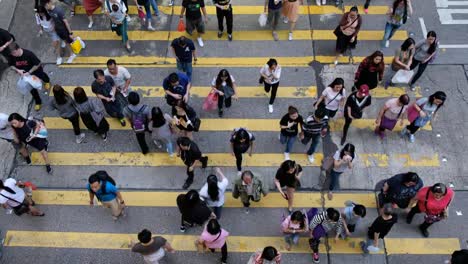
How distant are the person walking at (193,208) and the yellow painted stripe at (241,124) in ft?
9.62

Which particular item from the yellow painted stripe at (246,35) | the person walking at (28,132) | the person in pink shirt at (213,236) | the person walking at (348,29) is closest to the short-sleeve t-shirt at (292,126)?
the person in pink shirt at (213,236)

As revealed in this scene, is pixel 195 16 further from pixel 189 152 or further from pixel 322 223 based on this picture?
pixel 322 223

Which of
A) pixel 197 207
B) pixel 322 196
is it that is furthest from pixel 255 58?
pixel 197 207

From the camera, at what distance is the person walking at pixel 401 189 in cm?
812

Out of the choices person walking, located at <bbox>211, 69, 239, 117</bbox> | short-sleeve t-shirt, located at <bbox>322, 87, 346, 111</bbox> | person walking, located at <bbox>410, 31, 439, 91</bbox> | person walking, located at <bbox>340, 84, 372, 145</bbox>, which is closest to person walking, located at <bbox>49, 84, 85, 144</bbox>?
person walking, located at <bbox>211, 69, 239, 117</bbox>

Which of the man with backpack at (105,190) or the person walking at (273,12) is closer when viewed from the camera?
the man with backpack at (105,190)

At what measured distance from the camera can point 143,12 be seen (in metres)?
12.0

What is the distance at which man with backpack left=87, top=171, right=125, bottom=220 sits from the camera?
25.8 ft

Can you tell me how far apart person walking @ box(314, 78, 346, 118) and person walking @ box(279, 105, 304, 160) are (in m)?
0.55

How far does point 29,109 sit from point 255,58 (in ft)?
18.8

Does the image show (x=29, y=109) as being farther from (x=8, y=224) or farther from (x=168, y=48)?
(x=168, y=48)

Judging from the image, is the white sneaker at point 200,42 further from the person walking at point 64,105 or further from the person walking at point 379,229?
the person walking at point 379,229

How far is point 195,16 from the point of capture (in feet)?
36.3

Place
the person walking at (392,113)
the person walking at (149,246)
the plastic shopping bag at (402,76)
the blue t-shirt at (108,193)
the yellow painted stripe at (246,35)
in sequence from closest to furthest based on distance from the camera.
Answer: the person walking at (149,246), the blue t-shirt at (108,193), the person walking at (392,113), the plastic shopping bag at (402,76), the yellow painted stripe at (246,35)
